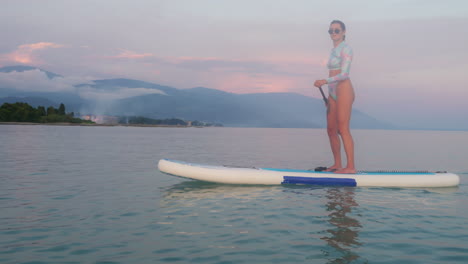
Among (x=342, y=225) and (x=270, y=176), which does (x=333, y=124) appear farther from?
(x=342, y=225)

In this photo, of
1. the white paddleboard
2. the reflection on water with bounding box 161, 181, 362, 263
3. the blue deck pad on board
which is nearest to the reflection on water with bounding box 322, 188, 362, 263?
the reflection on water with bounding box 161, 181, 362, 263

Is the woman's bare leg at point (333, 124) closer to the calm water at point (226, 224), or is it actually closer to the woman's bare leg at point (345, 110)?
the woman's bare leg at point (345, 110)

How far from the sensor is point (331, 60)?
1073 cm

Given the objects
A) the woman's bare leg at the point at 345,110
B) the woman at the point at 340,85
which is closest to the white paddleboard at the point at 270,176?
the woman at the point at 340,85

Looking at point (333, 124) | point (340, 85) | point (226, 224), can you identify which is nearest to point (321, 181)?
point (333, 124)

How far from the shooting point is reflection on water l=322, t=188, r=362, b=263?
17.2 ft

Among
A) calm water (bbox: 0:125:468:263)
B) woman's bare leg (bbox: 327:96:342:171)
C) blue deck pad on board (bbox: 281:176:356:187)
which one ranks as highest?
woman's bare leg (bbox: 327:96:342:171)

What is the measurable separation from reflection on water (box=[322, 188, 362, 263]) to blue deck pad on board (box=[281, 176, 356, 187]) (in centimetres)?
38

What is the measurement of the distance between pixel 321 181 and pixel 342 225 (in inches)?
151

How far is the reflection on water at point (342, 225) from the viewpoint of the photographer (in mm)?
5230

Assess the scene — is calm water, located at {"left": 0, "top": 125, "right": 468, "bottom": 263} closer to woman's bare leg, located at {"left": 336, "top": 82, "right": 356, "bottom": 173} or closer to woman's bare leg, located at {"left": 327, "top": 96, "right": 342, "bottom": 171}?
woman's bare leg, located at {"left": 327, "top": 96, "right": 342, "bottom": 171}

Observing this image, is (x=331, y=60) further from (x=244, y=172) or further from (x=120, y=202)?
(x=120, y=202)

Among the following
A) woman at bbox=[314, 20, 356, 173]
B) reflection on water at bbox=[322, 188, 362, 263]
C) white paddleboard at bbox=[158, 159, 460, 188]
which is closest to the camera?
reflection on water at bbox=[322, 188, 362, 263]

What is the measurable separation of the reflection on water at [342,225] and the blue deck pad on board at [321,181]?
38cm
